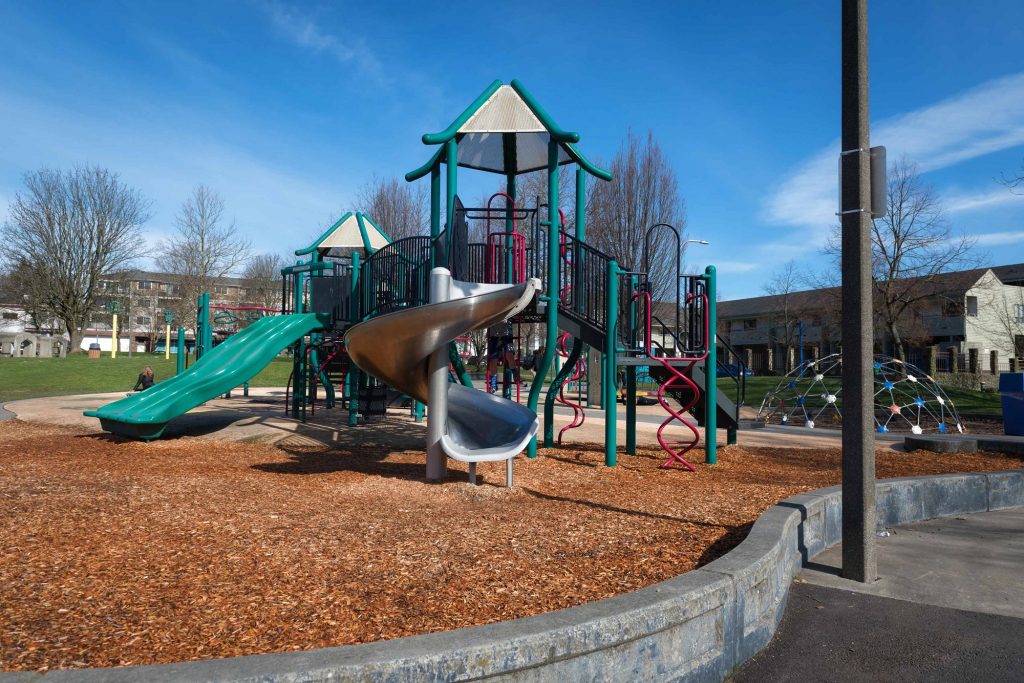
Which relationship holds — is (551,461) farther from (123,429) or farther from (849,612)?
(123,429)

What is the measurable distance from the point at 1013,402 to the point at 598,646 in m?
15.2

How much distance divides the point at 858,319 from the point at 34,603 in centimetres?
520

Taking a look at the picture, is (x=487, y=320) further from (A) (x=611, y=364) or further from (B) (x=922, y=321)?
(B) (x=922, y=321)

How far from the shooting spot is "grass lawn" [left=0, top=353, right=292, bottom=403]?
28.4 m

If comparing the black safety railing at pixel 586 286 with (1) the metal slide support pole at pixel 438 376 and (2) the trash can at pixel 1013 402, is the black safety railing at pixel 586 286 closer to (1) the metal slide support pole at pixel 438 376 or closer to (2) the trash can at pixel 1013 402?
(1) the metal slide support pole at pixel 438 376

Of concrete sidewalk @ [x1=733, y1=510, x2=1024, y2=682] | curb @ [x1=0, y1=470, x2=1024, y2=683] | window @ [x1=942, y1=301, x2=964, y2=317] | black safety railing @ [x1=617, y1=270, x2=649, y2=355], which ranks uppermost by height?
window @ [x1=942, y1=301, x2=964, y2=317]

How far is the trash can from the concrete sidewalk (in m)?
10.2

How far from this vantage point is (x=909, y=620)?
Result: 3.98 m

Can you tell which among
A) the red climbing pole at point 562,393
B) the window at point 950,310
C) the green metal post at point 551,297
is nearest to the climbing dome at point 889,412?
the red climbing pole at point 562,393

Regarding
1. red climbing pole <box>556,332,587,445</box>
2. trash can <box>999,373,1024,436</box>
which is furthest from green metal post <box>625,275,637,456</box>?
trash can <box>999,373,1024,436</box>

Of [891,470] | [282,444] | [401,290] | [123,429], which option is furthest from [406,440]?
[891,470]

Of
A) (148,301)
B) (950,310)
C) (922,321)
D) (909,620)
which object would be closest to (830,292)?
(922,321)

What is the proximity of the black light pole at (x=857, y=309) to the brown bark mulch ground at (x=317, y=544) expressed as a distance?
931 mm

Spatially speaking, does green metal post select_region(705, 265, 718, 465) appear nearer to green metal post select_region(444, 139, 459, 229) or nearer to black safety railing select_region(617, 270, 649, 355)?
black safety railing select_region(617, 270, 649, 355)
